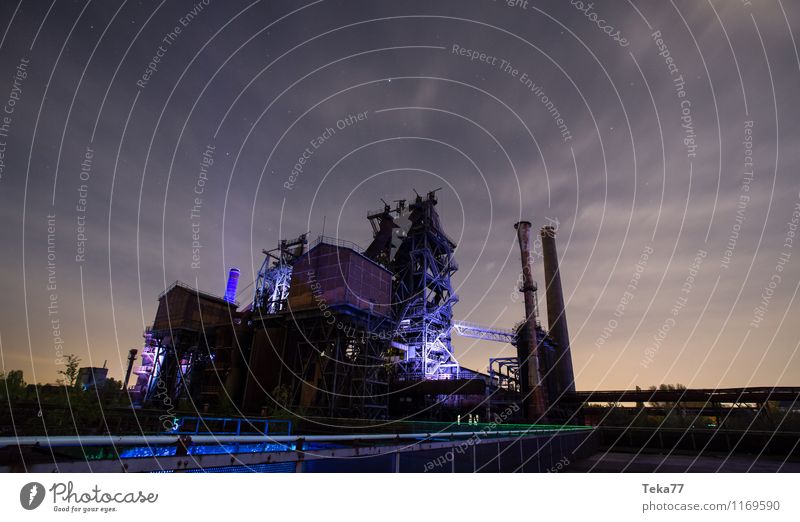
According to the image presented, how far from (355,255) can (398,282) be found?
61.1 ft

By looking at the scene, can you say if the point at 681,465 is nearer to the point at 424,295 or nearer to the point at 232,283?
the point at 424,295

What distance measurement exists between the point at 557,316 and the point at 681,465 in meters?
26.1

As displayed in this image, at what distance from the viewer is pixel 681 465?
935 inches

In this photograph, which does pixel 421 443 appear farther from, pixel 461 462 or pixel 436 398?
pixel 436 398

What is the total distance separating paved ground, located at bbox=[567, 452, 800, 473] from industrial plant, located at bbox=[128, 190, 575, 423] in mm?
9303

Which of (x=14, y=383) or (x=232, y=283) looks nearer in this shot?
(x=14, y=383)

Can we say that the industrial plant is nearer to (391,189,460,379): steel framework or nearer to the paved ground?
(391,189,460,379): steel framework

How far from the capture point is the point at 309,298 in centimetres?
3769

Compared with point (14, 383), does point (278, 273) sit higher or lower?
higher

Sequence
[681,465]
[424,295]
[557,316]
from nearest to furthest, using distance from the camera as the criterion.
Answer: [681,465]
[557,316]
[424,295]

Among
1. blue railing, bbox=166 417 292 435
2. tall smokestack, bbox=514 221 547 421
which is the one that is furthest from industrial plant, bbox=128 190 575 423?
blue railing, bbox=166 417 292 435

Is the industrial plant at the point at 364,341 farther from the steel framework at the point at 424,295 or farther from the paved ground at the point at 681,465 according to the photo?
the paved ground at the point at 681,465

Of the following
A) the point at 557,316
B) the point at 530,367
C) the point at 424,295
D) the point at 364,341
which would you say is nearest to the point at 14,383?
the point at 364,341
